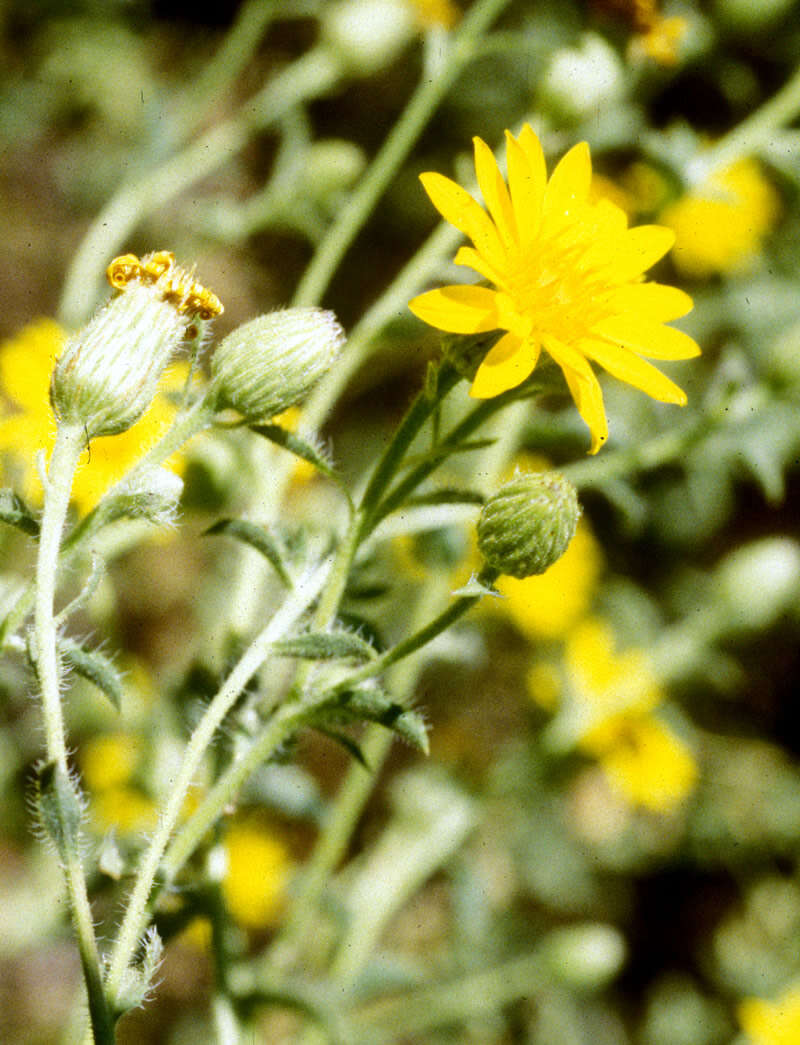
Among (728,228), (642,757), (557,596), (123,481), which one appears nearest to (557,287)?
(123,481)

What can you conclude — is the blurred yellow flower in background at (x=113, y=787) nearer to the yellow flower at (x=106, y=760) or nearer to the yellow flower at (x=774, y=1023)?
the yellow flower at (x=106, y=760)

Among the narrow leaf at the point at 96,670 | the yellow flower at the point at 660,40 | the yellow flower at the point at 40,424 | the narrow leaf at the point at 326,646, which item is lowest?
the narrow leaf at the point at 326,646

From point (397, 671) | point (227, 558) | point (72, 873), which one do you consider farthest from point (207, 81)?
point (72, 873)

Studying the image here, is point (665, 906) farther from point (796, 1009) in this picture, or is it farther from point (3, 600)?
point (3, 600)

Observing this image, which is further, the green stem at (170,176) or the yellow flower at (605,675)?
the yellow flower at (605,675)

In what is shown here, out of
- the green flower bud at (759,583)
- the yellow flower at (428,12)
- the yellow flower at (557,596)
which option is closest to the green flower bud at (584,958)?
the green flower bud at (759,583)

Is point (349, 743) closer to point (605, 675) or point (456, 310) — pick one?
point (456, 310)
